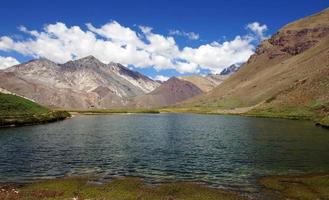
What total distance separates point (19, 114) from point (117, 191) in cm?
12885

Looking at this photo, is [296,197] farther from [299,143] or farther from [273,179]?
[299,143]

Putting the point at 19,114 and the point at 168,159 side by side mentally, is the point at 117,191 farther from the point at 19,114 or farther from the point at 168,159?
the point at 19,114

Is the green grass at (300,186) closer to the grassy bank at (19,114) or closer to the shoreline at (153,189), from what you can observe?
the shoreline at (153,189)

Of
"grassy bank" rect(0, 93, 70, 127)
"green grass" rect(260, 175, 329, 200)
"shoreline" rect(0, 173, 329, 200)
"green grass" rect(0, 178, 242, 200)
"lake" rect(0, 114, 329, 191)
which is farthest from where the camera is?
"grassy bank" rect(0, 93, 70, 127)

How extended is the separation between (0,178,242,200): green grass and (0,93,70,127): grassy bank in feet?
319

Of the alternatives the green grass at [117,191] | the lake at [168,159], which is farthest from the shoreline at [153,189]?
the lake at [168,159]

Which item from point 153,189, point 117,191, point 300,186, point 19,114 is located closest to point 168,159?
point 153,189

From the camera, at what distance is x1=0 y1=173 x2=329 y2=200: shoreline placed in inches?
1470

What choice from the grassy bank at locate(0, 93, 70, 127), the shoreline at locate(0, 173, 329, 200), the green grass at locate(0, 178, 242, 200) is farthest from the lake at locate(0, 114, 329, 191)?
the grassy bank at locate(0, 93, 70, 127)

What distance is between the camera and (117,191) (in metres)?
39.2

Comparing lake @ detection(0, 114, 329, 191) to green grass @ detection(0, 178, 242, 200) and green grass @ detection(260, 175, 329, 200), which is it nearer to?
green grass @ detection(260, 175, 329, 200)

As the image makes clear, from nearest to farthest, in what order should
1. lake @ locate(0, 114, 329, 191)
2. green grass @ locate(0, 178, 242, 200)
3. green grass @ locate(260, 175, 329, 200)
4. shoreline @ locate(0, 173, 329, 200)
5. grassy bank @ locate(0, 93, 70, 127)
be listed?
1. green grass @ locate(0, 178, 242, 200)
2. shoreline @ locate(0, 173, 329, 200)
3. green grass @ locate(260, 175, 329, 200)
4. lake @ locate(0, 114, 329, 191)
5. grassy bank @ locate(0, 93, 70, 127)

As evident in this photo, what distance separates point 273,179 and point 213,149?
2800 cm

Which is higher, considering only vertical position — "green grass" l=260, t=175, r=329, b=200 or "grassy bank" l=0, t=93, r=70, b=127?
"grassy bank" l=0, t=93, r=70, b=127
